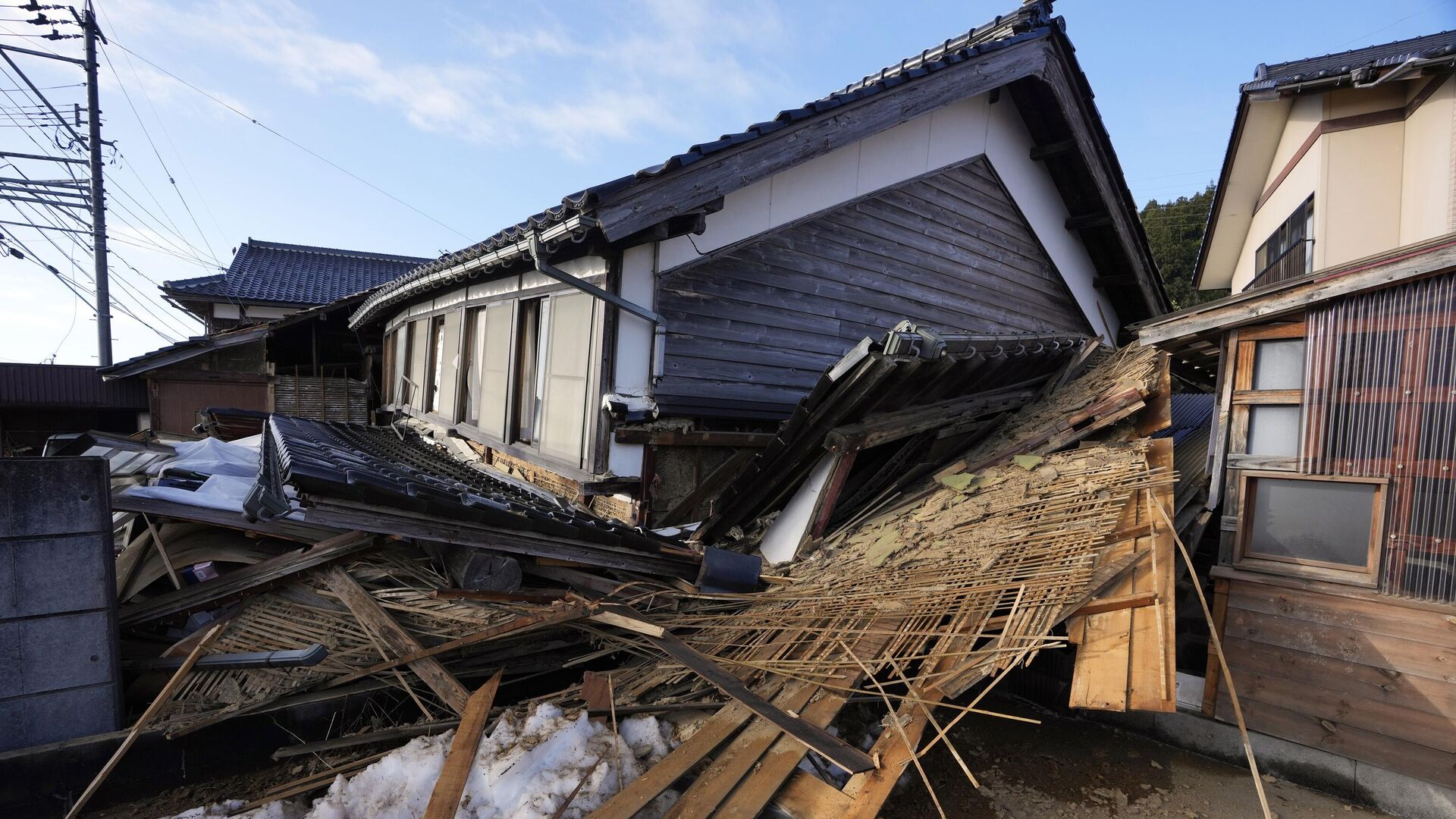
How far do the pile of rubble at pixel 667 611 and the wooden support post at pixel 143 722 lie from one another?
23 mm

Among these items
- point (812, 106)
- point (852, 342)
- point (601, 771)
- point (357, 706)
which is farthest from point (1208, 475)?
point (357, 706)

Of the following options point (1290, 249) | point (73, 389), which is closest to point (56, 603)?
point (1290, 249)

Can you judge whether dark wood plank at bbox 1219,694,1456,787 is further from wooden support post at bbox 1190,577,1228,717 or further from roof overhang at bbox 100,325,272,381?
roof overhang at bbox 100,325,272,381

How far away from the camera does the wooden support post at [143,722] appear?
11.0 ft

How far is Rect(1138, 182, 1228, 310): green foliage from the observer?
21.7 m

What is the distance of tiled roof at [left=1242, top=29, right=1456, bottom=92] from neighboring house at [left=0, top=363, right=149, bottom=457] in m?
23.4

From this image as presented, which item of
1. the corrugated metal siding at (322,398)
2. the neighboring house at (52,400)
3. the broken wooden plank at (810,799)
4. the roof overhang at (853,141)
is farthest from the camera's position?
the corrugated metal siding at (322,398)

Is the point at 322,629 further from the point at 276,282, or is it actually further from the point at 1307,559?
the point at 276,282

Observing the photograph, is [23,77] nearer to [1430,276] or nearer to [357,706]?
[357,706]

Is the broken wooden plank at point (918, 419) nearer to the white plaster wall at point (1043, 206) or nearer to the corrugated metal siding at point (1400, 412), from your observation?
the corrugated metal siding at point (1400, 412)

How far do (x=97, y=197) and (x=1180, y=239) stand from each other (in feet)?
108

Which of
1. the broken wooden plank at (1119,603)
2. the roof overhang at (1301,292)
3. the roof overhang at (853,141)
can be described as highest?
the roof overhang at (853,141)

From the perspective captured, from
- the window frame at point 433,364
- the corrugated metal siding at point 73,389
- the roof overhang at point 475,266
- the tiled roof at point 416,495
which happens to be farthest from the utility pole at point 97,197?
the tiled roof at point 416,495

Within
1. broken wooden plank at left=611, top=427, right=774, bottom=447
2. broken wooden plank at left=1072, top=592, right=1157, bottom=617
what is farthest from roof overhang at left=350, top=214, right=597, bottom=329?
broken wooden plank at left=1072, top=592, right=1157, bottom=617
